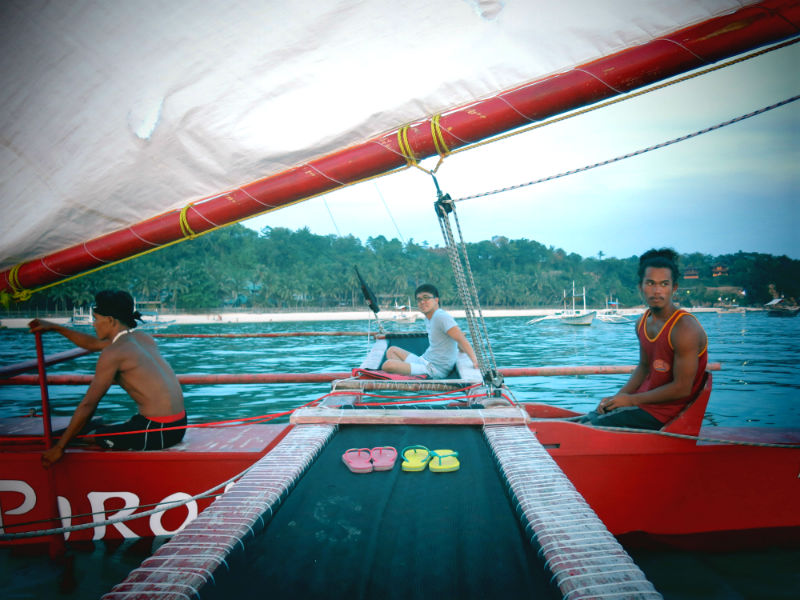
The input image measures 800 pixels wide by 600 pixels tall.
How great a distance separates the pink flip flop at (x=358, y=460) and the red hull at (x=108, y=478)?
3.55ft

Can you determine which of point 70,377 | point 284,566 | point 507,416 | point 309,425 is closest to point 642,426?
point 507,416

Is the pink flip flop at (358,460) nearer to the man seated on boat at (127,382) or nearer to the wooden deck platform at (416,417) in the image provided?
the wooden deck platform at (416,417)

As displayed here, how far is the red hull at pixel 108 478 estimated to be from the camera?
312cm

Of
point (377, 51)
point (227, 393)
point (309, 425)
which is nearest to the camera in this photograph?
point (377, 51)

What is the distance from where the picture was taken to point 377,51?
95.2 inches

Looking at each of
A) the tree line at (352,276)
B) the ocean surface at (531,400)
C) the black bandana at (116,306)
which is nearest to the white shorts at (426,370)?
the ocean surface at (531,400)

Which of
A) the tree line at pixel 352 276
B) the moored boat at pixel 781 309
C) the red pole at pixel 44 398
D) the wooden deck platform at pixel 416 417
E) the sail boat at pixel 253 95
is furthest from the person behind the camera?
the tree line at pixel 352 276

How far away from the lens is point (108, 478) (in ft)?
10.4

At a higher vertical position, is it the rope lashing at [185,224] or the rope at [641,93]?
the rope at [641,93]

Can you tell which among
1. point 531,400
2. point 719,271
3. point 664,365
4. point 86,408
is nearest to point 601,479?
point 664,365

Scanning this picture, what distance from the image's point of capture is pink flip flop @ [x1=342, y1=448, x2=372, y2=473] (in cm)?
221

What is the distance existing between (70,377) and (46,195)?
3337mm

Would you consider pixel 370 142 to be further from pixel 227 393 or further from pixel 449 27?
pixel 227 393

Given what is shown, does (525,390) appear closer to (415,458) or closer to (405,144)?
(415,458)
